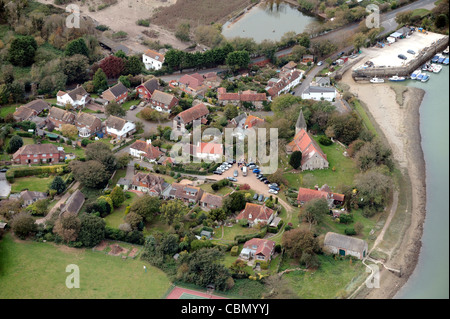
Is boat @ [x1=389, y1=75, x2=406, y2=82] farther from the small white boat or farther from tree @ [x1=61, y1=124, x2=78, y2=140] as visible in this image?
tree @ [x1=61, y1=124, x2=78, y2=140]

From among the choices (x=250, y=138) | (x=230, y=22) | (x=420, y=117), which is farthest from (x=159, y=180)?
(x=230, y=22)

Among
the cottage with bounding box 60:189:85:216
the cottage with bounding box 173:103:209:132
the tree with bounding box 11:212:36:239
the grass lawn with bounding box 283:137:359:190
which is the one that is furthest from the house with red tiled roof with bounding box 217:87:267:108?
the tree with bounding box 11:212:36:239

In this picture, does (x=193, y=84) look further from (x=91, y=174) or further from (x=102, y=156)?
(x=91, y=174)

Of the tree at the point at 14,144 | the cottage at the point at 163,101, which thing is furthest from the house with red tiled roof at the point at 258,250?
the tree at the point at 14,144

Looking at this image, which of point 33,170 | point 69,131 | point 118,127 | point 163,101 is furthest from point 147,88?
point 33,170

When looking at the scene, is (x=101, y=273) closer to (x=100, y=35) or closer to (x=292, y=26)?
(x=100, y=35)

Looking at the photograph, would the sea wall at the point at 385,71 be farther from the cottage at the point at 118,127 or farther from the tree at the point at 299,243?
the tree at the point at 299,243
